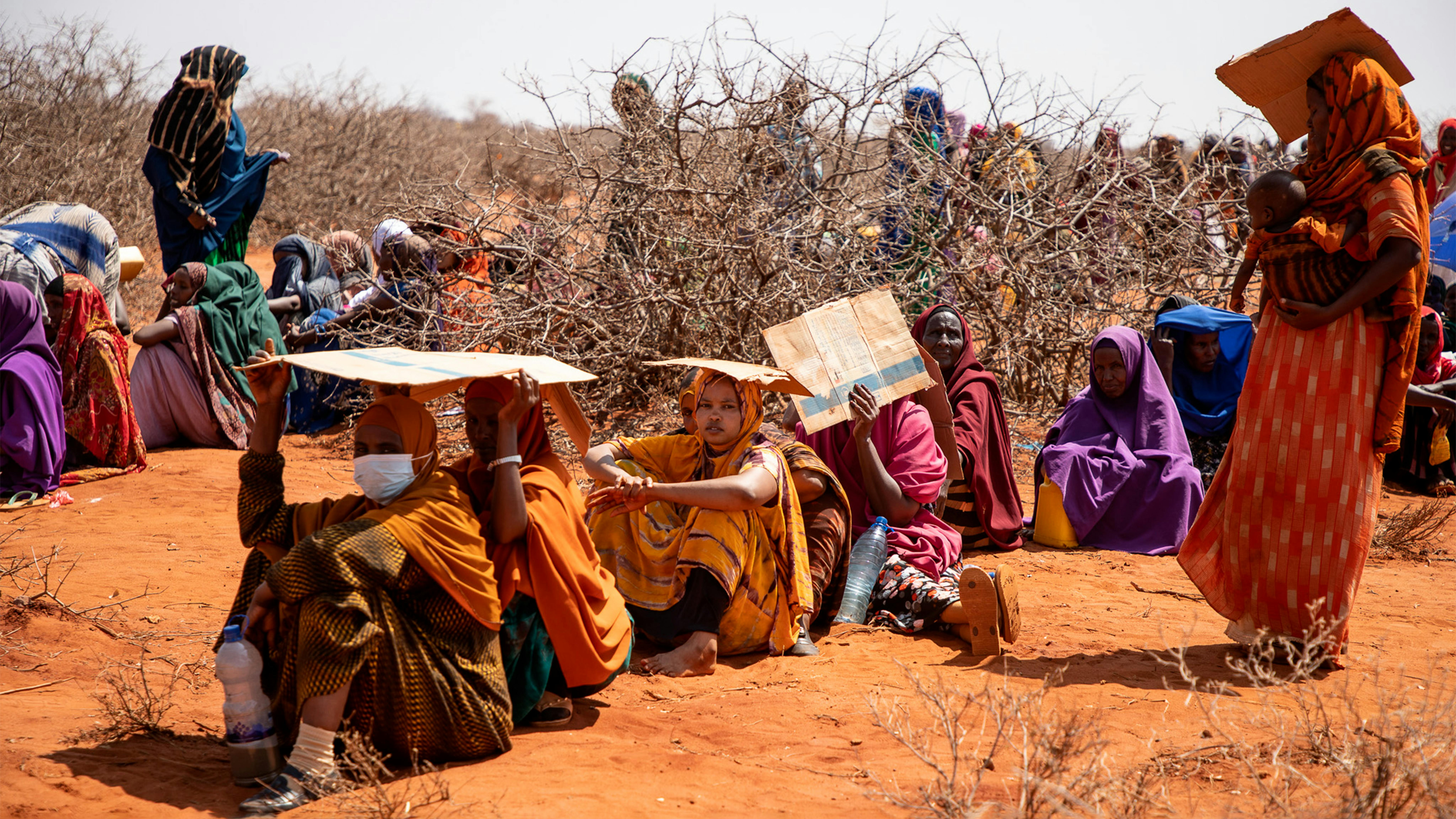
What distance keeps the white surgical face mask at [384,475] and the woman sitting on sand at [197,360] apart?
5.74 m

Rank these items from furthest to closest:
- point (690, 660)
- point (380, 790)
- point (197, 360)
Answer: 1. point (197, 360)
2. point (690, 660)
3. point (380, 790)

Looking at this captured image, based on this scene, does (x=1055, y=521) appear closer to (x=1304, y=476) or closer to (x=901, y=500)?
(x=901, y=500)

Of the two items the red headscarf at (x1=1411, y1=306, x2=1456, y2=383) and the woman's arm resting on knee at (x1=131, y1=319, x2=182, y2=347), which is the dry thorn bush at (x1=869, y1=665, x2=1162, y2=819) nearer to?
the red headscarf at (x1=1411, y1=306, x2=1456, y2=383)

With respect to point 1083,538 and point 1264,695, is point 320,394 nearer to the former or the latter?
point 1083,538

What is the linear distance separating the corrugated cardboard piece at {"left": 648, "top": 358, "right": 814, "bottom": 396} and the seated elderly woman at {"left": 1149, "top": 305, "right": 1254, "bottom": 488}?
11.7 ft

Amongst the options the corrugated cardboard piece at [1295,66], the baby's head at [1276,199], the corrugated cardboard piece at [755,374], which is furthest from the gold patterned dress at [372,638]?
the corrugated cardboard piece at [1295,66]

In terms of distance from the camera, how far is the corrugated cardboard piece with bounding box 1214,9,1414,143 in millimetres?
3832

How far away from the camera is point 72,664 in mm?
4012

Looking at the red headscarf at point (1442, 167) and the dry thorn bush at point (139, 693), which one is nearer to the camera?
the dry thorn bush at point (139, 693)

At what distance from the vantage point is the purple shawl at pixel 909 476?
5008mm

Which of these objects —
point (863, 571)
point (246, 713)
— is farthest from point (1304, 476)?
point (246, 713)

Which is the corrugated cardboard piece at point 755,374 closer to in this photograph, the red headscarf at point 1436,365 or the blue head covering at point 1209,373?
the blue head covering at point 1209,373

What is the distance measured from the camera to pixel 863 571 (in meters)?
4.84

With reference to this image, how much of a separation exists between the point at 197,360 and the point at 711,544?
552cm
